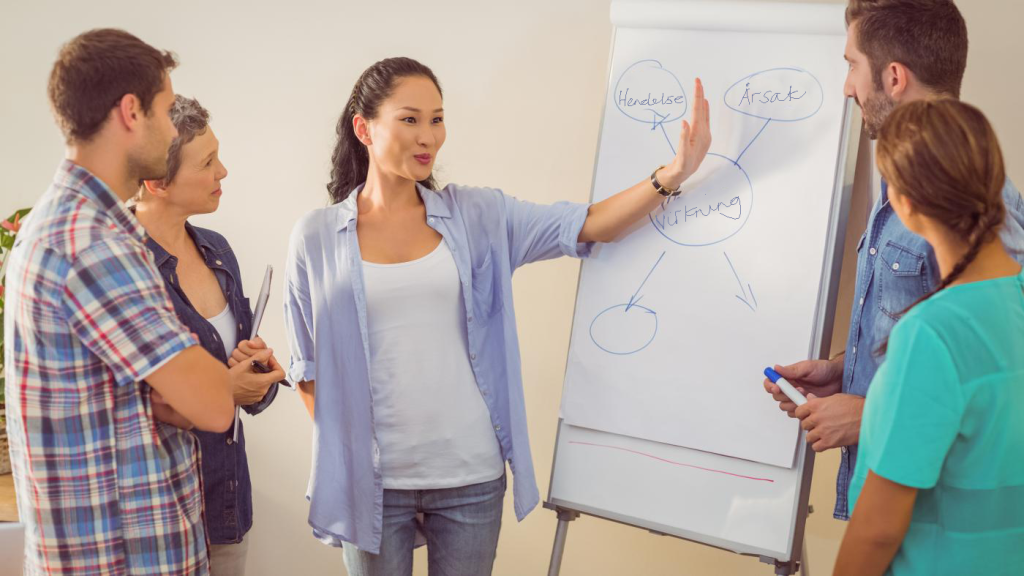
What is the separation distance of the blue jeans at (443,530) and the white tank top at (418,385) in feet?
0.11

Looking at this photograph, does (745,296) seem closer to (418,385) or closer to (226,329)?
(418,385)

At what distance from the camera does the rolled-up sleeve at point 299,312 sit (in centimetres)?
174

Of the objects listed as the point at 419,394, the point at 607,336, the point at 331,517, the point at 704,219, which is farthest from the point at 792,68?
the point at 331,517

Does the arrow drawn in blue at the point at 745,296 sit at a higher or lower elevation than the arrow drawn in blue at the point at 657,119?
lower

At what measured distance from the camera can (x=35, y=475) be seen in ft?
3.92

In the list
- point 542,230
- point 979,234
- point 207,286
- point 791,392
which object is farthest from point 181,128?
point 979,234

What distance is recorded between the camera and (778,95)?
166 centimetres

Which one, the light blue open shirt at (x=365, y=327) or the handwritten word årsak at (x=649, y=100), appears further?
the handwritten word årsak at (x=649, y=100)

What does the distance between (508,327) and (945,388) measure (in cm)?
92

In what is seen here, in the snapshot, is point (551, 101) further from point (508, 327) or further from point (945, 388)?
point (945, 388)

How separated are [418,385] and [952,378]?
97cm

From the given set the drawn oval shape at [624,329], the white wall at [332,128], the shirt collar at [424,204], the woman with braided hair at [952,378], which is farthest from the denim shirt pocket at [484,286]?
the woman with braided hair at [952,378]

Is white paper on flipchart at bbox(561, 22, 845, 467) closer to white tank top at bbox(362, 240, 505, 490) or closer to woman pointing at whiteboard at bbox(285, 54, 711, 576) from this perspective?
woman pointing at whiteboard at bbox(285, 54, 711, 576)

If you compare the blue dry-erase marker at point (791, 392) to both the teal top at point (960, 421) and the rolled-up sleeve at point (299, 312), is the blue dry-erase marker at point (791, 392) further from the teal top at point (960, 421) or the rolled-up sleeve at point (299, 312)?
the rolled-up sleeve at point (299, 312)
